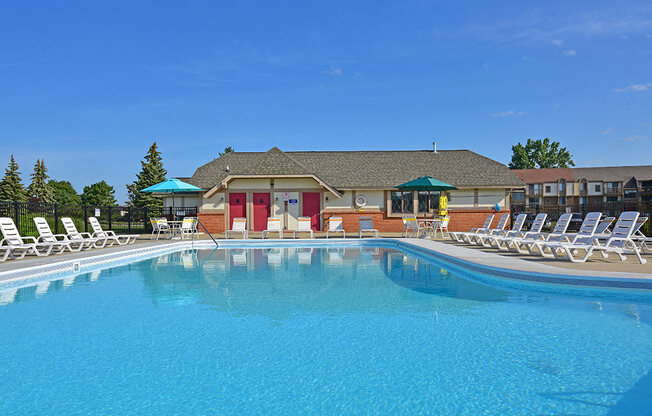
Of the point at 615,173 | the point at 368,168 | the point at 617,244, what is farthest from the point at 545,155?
the point at 617,244

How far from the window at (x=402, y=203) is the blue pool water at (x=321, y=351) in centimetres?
1466

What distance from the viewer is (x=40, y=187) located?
52625mm

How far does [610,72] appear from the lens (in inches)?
706

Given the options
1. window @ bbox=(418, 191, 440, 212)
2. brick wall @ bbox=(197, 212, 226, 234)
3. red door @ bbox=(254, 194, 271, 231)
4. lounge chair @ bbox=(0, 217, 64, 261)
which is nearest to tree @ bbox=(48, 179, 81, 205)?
brick wall @ bbox=(197, 212, 226, 234)

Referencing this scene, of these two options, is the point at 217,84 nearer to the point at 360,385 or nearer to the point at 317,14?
the point at 317,14

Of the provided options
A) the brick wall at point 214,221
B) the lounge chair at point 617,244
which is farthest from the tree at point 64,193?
the lounge chair at point 617,244

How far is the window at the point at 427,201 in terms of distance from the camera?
22.2 metres

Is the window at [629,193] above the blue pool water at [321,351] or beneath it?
above

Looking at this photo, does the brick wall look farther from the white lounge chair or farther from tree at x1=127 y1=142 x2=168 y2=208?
tree at x1=127 y1=142 x2=168 y2=208

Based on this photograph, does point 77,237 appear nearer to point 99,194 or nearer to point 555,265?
point 555,265

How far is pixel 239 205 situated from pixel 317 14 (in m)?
10.3

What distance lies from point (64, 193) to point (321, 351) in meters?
81.3

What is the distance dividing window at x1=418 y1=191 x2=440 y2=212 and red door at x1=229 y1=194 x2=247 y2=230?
31.8ft

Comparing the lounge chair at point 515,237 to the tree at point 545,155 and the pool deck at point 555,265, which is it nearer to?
the pool deck at point 555,265
